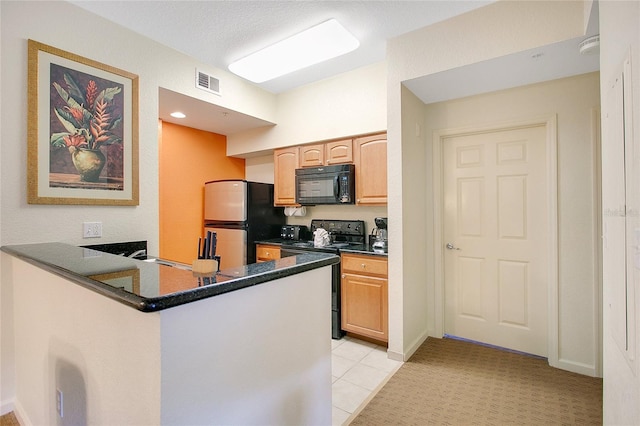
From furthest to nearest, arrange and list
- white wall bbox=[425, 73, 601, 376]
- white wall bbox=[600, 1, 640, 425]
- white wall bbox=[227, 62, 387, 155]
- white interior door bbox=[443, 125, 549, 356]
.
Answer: white wall bbox=[227, 62, 387, 155], white interior door bbox=[443, 125, 549, 356], white wall bbox=[425, 73, 601, 376], white wall bbox=[600, 1, 640, 425]

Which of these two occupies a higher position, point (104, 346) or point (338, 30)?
point (338, 30)

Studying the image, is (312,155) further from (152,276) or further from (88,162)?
(152,276)

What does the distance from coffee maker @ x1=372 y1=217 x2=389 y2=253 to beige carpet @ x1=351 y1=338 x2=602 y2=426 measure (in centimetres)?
100

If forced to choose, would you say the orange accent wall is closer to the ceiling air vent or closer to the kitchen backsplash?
the ceiling air vent

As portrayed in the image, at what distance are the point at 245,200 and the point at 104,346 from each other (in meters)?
2.64

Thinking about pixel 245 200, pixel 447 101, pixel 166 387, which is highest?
pixel 447 101

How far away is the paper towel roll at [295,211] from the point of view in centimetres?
392

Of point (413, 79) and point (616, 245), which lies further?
point (413, 79)

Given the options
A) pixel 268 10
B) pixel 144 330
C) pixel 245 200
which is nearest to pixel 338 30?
pixel 268 10

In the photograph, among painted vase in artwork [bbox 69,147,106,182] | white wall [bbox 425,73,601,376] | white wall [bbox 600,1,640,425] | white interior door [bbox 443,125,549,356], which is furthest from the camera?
white interior door [bbox 443,125,549,356]

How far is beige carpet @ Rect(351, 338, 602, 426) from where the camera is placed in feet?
6.21

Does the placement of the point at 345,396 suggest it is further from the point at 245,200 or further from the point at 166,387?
the point at 245,200

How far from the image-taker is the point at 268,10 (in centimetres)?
221

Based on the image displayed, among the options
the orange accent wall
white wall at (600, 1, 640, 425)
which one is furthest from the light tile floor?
the orange accent wall
